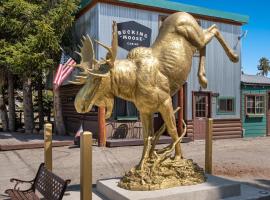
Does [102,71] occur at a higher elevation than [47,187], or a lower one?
higher

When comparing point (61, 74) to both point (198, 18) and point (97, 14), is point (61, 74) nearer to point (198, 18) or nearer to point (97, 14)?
point (97, 14)

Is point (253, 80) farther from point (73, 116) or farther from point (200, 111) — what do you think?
point (73, 116)

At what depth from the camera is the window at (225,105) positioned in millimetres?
17703

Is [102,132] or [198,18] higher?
[198,18]

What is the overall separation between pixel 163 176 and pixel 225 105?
12554 mm

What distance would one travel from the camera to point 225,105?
17906 millimetres

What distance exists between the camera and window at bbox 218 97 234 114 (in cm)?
1770

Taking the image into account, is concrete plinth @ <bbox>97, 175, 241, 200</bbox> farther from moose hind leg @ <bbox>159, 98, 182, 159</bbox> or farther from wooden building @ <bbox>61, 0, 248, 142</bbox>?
wooden building @ <bbox>61, 0, 248, 142</bbox>

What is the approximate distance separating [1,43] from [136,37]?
6.14 meters

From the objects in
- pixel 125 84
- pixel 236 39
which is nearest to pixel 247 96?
pixel 236 39

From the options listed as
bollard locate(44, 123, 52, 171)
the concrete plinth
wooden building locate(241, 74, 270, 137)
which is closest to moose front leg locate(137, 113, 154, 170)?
the concrete plinth

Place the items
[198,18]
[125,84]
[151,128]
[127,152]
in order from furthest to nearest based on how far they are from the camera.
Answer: [198,18] < [127,152] < [151,128] < [125,84]

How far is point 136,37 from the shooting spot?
15195mm

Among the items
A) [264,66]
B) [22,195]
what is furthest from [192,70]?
[264,66]
